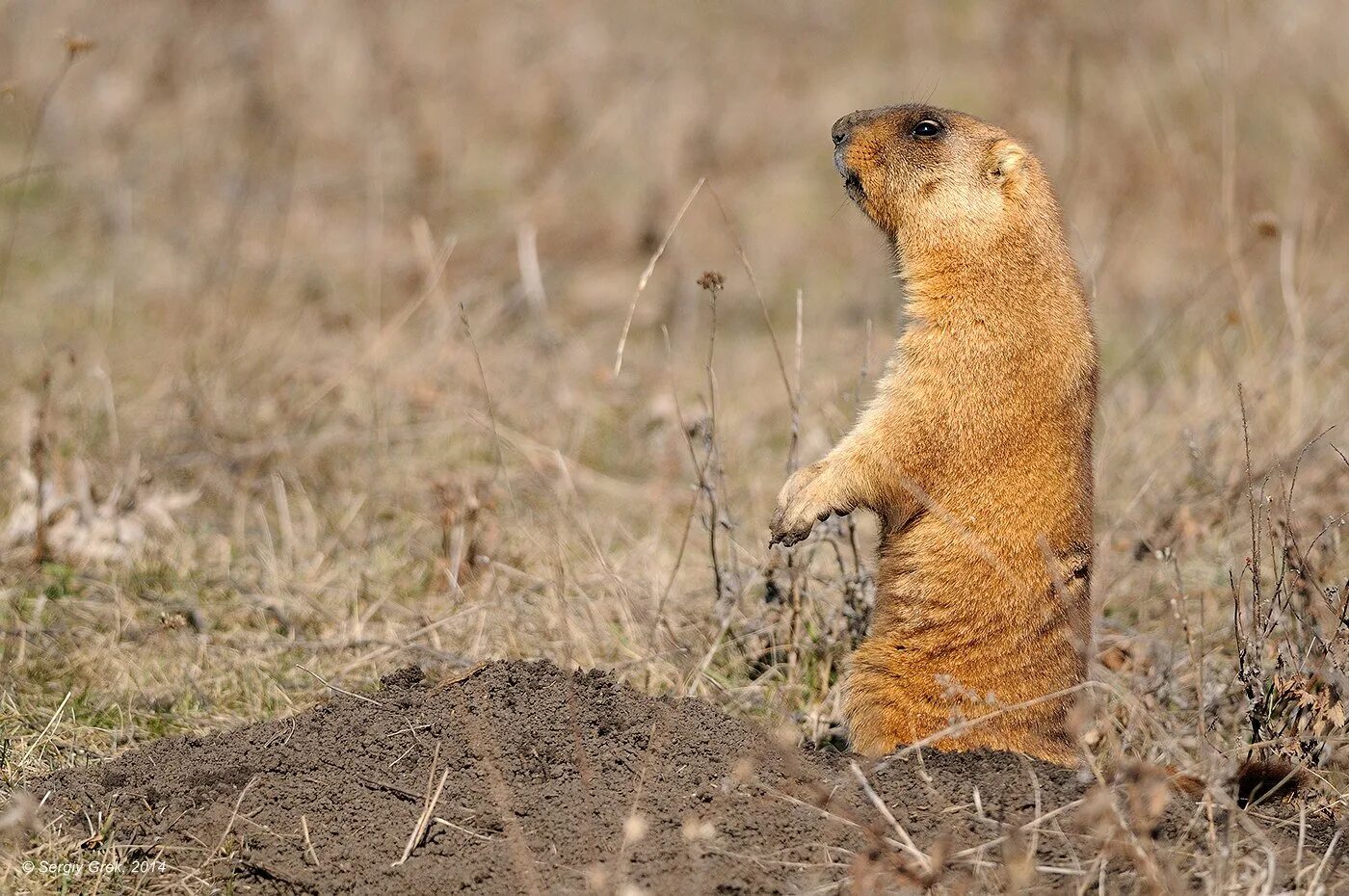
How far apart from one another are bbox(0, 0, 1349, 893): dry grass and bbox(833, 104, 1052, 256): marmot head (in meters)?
0.39

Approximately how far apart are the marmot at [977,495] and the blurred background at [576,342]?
0.31m

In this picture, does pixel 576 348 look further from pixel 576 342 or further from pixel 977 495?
pixel 977 495

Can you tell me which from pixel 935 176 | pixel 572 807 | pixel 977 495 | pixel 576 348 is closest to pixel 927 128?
pixel 935 176

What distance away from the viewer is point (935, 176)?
3.61 meters

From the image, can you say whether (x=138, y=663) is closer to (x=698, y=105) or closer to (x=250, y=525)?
(x=250, y=525)

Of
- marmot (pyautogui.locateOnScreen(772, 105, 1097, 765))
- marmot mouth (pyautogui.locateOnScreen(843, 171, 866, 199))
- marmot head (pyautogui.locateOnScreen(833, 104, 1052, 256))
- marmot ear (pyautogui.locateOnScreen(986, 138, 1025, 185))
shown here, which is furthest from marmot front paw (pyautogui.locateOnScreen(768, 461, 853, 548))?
marmot ear (pyautogui.locateOnScreen(986, 138, 1025, 185))

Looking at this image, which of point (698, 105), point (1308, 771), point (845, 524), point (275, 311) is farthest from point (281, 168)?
point (1308, 771)

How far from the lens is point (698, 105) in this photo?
10047 mm

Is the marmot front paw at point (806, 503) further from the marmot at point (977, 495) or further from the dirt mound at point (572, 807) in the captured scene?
the dirt mound at point (572, 807)

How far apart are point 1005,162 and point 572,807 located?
6.38ft

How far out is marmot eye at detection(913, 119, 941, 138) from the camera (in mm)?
3670

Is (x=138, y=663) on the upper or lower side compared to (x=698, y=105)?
lower

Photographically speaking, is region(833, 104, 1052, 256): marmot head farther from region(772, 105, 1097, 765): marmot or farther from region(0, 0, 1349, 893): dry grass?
region(0, 0, 1349, 893): dry grass

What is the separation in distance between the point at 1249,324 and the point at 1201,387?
1.34 ft
